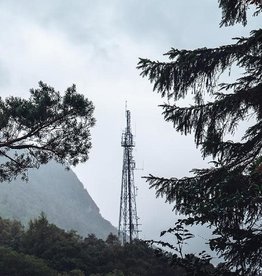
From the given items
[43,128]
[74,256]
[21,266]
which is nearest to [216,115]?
[43,128]

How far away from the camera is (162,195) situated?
5926 millimetres

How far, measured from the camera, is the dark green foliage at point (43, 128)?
9805mm

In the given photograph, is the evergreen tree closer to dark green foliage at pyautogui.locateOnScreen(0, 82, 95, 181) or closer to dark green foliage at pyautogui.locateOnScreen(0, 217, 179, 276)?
dark green foliage at pyautogui.locateOnScreen(0, 82, 95, 181)

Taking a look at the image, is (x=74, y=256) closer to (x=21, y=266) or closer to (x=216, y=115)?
(x=21, y=266)

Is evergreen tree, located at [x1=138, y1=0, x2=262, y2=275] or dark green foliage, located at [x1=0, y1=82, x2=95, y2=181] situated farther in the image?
dark green foliage, located at [x1=0, y1=82, x2=95, y2=181]

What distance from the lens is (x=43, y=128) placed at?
33.8 feet

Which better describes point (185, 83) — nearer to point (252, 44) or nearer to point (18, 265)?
point (252, 44)

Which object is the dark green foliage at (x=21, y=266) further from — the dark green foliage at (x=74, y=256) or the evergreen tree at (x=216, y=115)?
the evergreen tree at (x=216, y=115)

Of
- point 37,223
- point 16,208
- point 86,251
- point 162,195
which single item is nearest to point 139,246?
point 86,251

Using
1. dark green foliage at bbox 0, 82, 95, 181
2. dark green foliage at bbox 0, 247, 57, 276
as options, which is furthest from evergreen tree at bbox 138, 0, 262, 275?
dark green foliage at bbox 0, 247, 57, 276

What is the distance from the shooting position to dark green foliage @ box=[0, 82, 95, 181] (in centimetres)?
980

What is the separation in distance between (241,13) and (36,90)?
5837mm

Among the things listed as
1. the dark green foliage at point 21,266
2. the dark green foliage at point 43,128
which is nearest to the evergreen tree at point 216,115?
the dark green foliage at point 43,128

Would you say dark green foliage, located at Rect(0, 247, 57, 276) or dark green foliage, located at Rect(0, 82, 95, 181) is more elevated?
dark green foliage, located at Rect(0, 82, 95, 181)
